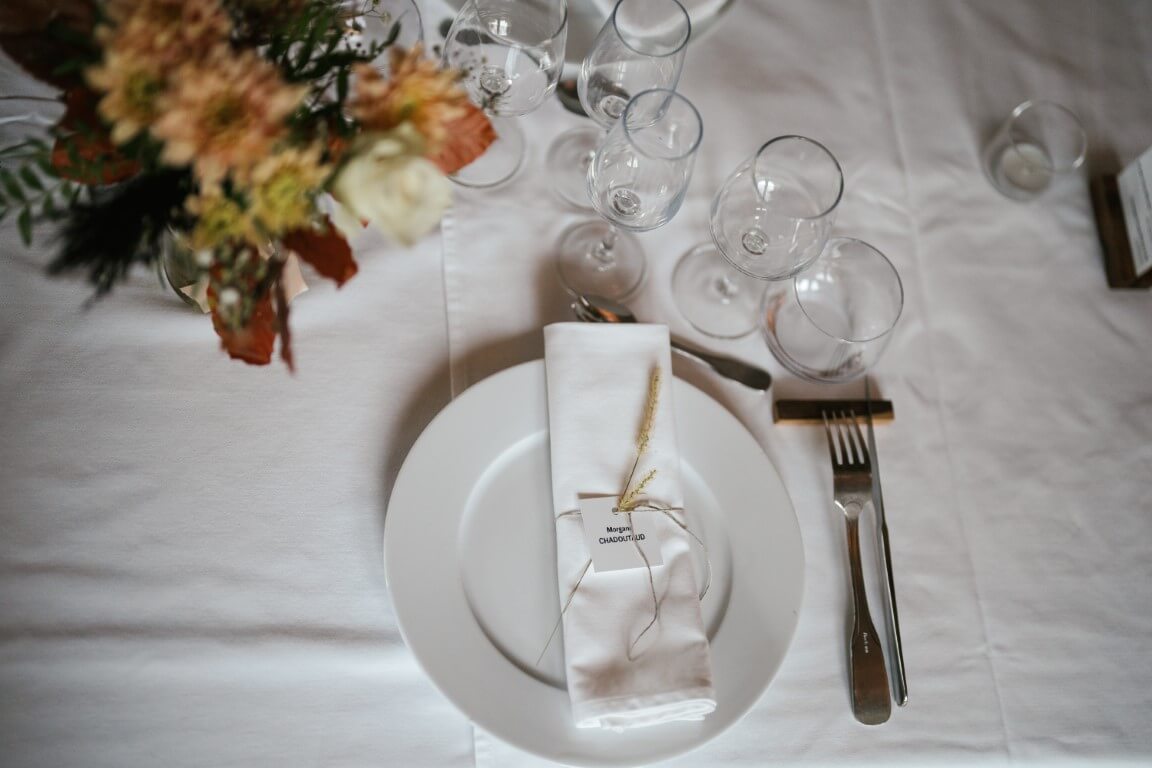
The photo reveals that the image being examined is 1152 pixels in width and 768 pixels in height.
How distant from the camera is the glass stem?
914 millimetres

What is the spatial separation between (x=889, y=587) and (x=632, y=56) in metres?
0.63

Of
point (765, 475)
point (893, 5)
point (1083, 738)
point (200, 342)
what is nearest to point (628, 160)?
point (765, 475)

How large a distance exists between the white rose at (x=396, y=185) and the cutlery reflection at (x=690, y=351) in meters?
0.41

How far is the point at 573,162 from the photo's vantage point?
96 centimetres

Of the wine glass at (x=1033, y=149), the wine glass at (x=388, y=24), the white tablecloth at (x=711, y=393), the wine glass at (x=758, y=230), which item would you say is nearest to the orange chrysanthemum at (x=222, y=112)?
the wine glass at (x=388, y=24)

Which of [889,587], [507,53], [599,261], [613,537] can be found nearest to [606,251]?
[599,261]

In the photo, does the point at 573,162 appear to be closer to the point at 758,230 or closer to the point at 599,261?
the point at 599,261

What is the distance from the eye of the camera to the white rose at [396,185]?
436 mm

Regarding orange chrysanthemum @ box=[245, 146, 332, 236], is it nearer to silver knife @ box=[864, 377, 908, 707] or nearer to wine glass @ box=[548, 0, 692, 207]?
wine glass @ box=[548, 0, 692, 207]

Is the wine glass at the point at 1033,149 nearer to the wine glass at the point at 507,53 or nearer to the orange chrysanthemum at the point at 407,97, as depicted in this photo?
the wine glass at the point at 507,53

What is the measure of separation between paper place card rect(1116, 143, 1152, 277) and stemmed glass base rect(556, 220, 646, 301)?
0.65 meters

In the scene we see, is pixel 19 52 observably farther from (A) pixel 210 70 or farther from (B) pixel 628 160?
(B) pixel 628 160

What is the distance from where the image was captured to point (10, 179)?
1.64ft

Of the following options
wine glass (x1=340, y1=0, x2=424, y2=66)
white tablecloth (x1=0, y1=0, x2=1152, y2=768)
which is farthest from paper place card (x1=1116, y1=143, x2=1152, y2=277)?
wine glass (x1=340, y1=0, x2=424, y2=66)
